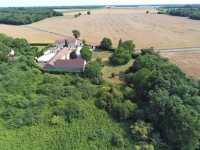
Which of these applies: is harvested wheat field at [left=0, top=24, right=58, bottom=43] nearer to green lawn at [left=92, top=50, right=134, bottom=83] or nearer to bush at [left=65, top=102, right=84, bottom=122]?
green lawn at [left=92, top=50, right=134, bottom=83]

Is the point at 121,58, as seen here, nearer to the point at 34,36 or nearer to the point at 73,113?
the point at 73,113

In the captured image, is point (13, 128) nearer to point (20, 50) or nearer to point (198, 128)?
point (198, 128)

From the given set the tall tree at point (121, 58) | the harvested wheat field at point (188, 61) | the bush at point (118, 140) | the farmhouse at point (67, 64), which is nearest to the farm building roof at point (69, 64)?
the farmhouse at point (67, 64)

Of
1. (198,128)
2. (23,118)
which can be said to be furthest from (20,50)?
(198,128)

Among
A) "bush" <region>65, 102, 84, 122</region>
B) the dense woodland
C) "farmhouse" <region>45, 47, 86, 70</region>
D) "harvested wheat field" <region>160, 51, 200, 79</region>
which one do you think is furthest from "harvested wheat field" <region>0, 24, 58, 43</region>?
"bush" <region>65, 102, 84, 122</region>

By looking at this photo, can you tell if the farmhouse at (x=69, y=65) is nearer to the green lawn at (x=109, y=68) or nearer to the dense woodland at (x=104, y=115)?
the green lawn at (x=109, y=68)

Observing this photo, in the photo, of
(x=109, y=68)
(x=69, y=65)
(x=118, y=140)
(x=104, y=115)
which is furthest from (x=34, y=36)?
(x=118, y=140)
